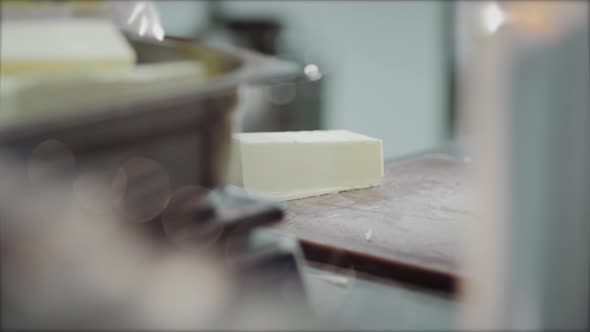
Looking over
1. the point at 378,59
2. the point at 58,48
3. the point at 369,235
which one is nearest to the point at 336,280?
the point at 369,235

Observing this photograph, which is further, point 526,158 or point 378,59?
point 378,59

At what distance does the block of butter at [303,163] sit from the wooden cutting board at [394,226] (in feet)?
0.06

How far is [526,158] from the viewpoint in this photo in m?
0.27

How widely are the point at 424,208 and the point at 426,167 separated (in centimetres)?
21

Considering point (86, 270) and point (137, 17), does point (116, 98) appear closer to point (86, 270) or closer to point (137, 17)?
point (86, 270)

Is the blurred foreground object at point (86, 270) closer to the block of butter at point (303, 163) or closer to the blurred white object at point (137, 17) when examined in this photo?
the block of butter at point (303, 163)

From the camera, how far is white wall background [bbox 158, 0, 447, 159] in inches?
97.5

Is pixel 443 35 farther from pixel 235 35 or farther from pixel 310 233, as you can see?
pixel 310 233

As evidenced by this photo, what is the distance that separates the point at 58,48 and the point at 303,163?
1.01 ft

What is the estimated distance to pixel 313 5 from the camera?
251cm

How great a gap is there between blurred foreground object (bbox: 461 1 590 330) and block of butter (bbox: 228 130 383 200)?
1.19ft

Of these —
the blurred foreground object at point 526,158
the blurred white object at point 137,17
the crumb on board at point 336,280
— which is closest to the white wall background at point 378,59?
the blurred white object at point 137,17

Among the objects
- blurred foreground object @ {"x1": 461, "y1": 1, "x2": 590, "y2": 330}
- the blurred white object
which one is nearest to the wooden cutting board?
blurred foreground object @ {"x1": 461, "y1": 1, "x2": 590, "y2": 330}

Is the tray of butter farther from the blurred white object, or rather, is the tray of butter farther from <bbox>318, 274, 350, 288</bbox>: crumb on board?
the blurred white object
